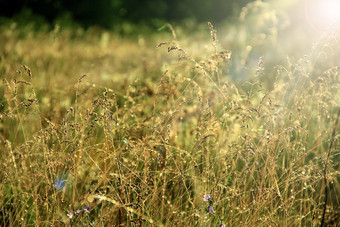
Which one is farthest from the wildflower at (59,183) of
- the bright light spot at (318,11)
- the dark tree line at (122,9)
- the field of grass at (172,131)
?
the dark tree line at (122,9)

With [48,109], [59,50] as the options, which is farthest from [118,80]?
[59,50]

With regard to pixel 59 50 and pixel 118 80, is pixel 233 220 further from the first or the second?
pixel 59 50

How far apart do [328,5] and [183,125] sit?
5.88 meters

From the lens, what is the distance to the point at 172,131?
2379mm

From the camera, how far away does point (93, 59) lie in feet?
17.5

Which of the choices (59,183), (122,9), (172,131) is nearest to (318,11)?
(122,9)

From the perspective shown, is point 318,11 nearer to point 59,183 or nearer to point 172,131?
point 172,131

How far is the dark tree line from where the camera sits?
10125 mm

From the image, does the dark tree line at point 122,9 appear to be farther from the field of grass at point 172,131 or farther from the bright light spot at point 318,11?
the field of grass at point 172,131

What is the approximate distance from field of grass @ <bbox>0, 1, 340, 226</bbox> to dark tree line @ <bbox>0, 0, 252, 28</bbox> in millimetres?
3041

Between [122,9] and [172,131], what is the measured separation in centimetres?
849

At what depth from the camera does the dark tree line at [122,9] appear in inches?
399

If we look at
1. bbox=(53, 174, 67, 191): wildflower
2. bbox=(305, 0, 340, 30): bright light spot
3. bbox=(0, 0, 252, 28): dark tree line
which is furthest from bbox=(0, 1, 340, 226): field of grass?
bbox=(0, 0, 252, 28): dark tree line

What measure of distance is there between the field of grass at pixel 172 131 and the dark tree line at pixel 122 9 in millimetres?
3041
